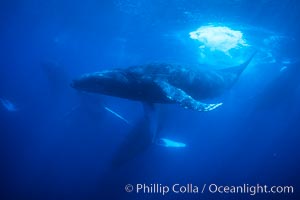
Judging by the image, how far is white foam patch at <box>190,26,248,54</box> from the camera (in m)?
21.0

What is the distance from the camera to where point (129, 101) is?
3269cm

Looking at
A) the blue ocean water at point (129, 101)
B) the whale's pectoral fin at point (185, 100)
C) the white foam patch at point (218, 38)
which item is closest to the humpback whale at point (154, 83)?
the whale's pectoral fin at point (185, 100)

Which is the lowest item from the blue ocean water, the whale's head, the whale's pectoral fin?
the whale's pectoral fin

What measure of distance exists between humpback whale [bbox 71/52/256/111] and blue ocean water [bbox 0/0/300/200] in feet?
10.1

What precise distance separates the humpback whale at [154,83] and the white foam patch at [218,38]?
11.1 meters

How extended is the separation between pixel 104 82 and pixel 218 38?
16.9 m

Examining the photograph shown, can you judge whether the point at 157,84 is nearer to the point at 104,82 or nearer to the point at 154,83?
the point at 154,83

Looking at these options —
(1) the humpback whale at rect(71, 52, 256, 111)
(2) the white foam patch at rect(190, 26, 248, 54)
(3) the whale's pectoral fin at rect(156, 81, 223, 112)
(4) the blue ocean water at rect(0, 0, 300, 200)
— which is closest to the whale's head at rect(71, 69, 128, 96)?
(1) the humpback whale at rect(71, 52, 256, 111)

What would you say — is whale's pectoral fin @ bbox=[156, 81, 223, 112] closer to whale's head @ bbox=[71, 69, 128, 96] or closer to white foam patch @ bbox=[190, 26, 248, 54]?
whale's head @ bbox=[71, 69, 128, 96]

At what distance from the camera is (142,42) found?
2775cm

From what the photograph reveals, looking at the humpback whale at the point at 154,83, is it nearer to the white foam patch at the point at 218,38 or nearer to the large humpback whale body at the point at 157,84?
the large humpback whale body at the point at 157,84

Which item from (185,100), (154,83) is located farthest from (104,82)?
(185,100)

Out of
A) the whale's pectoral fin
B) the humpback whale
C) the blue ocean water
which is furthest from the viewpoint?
the blue ocean water

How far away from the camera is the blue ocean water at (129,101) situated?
1886 cm
